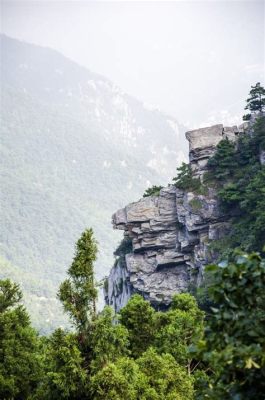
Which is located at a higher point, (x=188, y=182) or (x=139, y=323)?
(x=188, y=182)

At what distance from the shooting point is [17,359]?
16781 mm

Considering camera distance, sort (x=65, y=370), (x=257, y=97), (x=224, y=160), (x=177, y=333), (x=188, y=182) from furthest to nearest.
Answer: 1. (x=257, y=97)
2. (x=188, y=182)
3. (x=224, y=160)
4. (x=177, y=333)
5. (x=65, y=370)

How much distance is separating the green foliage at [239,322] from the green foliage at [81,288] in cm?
759

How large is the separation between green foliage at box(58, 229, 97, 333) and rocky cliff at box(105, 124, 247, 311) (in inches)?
1074

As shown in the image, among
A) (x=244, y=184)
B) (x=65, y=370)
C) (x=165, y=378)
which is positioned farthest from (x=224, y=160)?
(x=65, y=370)

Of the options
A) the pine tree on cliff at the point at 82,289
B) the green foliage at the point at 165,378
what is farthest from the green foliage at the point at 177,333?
the pine tree on cliff at the point at 82,289

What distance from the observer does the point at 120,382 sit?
11.9 meters

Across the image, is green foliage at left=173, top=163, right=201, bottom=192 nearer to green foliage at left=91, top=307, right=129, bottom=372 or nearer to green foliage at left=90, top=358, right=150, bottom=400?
green foliage at left=91, top=307, right=129, bottom=372

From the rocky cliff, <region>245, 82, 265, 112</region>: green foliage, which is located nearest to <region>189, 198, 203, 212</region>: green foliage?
the rocky cliff

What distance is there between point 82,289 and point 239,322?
799 cm

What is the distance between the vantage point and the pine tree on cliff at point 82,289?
483 inches

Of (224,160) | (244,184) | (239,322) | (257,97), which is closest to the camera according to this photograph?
(239,322)

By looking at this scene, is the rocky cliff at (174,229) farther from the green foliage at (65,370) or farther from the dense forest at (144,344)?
the green foliage at (65,370)

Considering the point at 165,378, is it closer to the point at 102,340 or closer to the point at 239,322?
the point at 102,340
